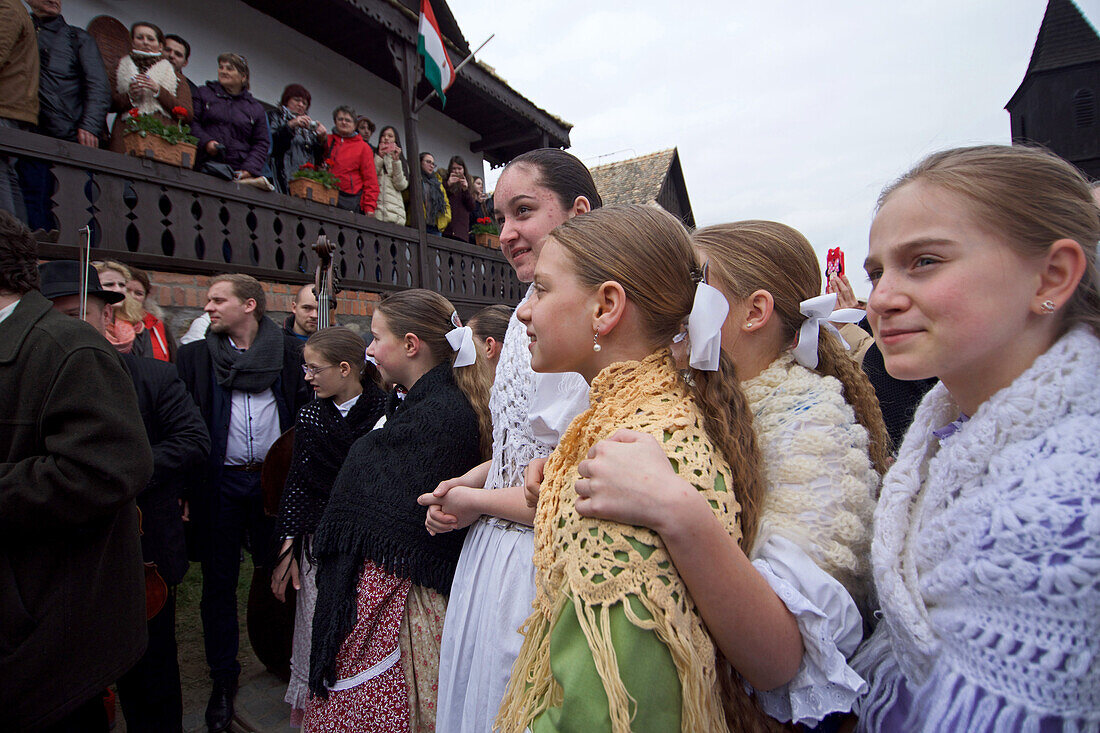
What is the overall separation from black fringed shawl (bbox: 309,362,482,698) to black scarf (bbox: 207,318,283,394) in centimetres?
165

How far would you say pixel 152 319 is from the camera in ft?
12.6

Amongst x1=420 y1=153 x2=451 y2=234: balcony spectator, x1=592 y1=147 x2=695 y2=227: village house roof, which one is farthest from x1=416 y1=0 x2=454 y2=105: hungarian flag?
x1=592 y1=147 x2=695 y2=227: village house roof

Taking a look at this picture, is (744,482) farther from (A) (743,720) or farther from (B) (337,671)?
(B) (337,671)

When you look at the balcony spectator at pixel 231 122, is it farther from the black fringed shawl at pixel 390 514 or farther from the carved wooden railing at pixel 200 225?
the black fringed shawl at pixel 390 514

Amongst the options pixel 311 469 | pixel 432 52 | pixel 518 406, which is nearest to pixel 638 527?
pixel 518 406

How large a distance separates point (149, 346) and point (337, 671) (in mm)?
2721

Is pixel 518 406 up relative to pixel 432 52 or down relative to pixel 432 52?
down

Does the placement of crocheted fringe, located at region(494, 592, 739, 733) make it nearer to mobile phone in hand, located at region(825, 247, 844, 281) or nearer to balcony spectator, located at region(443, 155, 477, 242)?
mobile phone in hand, located at region(825, 247, 844, 281)

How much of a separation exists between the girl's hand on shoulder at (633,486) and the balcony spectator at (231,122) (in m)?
6.36

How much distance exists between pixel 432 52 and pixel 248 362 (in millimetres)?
5868

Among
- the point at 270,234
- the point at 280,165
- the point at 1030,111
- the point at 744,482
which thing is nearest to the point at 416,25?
the point at 280,165

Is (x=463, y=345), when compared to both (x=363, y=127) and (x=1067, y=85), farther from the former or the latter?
(x=1067, y=85)

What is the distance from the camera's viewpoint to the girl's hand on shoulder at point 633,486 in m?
0.86

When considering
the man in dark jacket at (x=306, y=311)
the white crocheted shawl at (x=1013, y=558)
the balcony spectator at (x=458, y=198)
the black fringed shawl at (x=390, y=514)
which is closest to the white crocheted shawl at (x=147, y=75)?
the man in dark jacket at (x=306, y=311)
